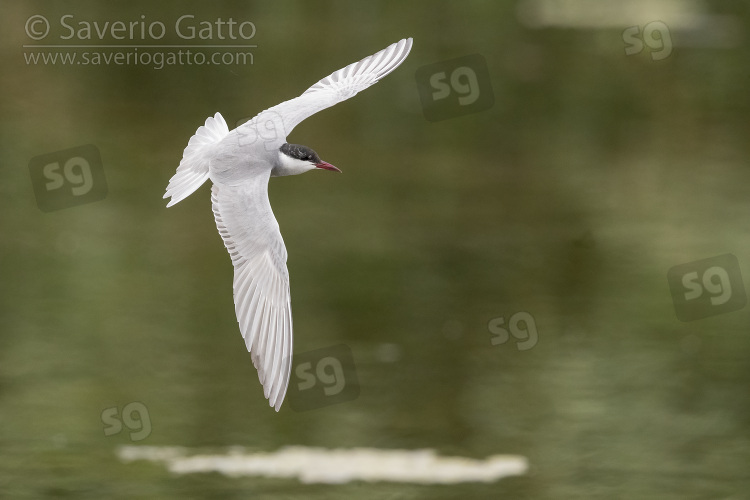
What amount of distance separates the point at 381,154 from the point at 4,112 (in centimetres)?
138

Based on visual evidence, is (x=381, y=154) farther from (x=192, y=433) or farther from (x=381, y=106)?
(x=192, y=433)

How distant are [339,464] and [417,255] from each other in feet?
3.25

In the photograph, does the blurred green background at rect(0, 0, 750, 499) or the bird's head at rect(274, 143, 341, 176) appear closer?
the bird's head at rect(274, 143, 341, 176)

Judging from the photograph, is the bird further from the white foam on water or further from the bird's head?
the white foam on water

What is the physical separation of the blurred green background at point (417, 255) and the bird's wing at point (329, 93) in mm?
1160

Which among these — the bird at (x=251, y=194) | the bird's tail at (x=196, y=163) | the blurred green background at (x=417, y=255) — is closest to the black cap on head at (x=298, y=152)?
the bird at (x=251, y=194)

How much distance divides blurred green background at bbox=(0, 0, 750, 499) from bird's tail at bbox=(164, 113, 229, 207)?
1.20m

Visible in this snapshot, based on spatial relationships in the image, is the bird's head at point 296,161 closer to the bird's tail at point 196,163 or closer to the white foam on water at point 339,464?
the bird's tail at point 196,163

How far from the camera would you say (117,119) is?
14.6ft

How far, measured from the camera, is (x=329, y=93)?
1989mm

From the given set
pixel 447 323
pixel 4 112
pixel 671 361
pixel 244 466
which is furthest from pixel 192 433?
pixel 4 112

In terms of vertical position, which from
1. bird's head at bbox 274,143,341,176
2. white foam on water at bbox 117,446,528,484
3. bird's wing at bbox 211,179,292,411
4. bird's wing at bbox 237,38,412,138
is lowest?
white foam on water at bbox 117,446,528,484

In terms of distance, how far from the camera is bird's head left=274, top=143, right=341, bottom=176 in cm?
174

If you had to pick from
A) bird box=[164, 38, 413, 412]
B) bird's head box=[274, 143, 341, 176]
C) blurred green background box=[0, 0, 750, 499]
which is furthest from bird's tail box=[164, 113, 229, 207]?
blurred green background box=[0, 0, 750, 499]
